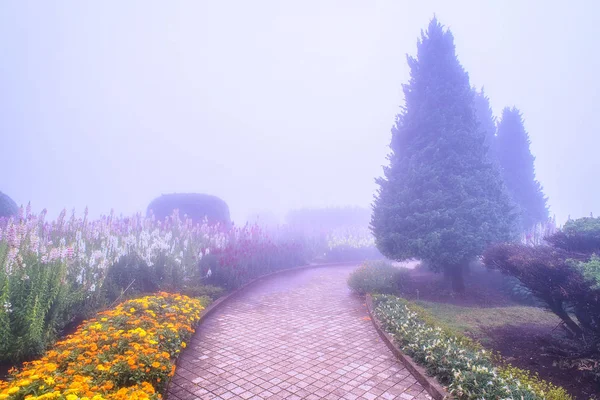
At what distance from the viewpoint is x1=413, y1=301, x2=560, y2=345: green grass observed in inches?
312

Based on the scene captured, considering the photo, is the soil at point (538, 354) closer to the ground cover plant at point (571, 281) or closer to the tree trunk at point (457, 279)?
the ground cover plant at point (571, 281)

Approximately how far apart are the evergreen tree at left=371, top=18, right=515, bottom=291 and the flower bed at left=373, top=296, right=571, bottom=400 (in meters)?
4.39

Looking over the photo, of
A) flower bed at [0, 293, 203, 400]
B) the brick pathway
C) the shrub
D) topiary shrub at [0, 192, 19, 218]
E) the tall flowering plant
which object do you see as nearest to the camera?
flower bed at [0, 293, 203, 400]

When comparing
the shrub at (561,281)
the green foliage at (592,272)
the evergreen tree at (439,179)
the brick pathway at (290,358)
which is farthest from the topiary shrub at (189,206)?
the green foliage at (592,272)

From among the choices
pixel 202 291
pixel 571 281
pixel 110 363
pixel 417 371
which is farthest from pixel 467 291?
pixel 110 363

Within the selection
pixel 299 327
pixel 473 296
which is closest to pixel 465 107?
pixel 473 296

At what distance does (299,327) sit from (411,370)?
3057 millimetres

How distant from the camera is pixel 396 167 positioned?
1304 cm

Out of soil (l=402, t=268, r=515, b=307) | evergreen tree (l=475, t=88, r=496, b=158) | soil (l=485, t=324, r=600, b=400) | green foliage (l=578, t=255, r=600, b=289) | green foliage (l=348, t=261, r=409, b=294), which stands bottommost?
soil (l=485, t=324, r=600, b=400)

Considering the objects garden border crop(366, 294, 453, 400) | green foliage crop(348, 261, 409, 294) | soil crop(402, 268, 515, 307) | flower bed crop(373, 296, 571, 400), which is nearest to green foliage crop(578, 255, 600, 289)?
flower bed crop(373, 296, 571, 400)

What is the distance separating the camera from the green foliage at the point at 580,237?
790 cm

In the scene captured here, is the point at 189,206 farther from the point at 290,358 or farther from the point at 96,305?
the point at 290,358

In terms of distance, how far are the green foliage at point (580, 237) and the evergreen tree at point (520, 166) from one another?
1288 cm

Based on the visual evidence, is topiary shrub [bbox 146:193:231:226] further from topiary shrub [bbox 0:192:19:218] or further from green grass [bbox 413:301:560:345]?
green grass [bbox 413:301:560:345]
